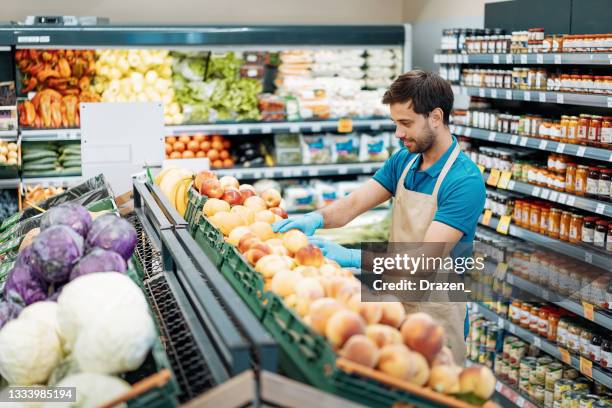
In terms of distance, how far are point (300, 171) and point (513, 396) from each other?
9.13 feet

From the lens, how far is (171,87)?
21.7ft

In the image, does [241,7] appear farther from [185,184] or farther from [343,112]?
[185,184]

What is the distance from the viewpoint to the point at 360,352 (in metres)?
1.46

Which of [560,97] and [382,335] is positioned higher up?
[560,97]

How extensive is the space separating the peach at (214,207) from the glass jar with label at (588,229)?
272cm

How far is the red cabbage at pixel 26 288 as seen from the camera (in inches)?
81.0

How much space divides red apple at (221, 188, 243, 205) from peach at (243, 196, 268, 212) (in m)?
0.03

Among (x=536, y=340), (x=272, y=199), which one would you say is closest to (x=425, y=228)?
(x=272, y=199)

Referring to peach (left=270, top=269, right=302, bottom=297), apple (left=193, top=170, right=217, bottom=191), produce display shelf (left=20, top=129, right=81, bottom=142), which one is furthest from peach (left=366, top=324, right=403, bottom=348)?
produce display shelf (left=20, top=129, right=81, bottom=142)

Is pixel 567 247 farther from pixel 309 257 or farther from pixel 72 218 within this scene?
pixel 72 218

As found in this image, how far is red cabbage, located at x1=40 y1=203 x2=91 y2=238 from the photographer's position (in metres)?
2.23

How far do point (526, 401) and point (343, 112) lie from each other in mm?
3124

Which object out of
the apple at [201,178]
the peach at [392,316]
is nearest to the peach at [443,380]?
the peach at [392,316]

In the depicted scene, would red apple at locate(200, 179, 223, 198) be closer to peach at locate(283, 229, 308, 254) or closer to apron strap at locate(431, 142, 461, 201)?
peach at locate(283, 229, 308, 254)
